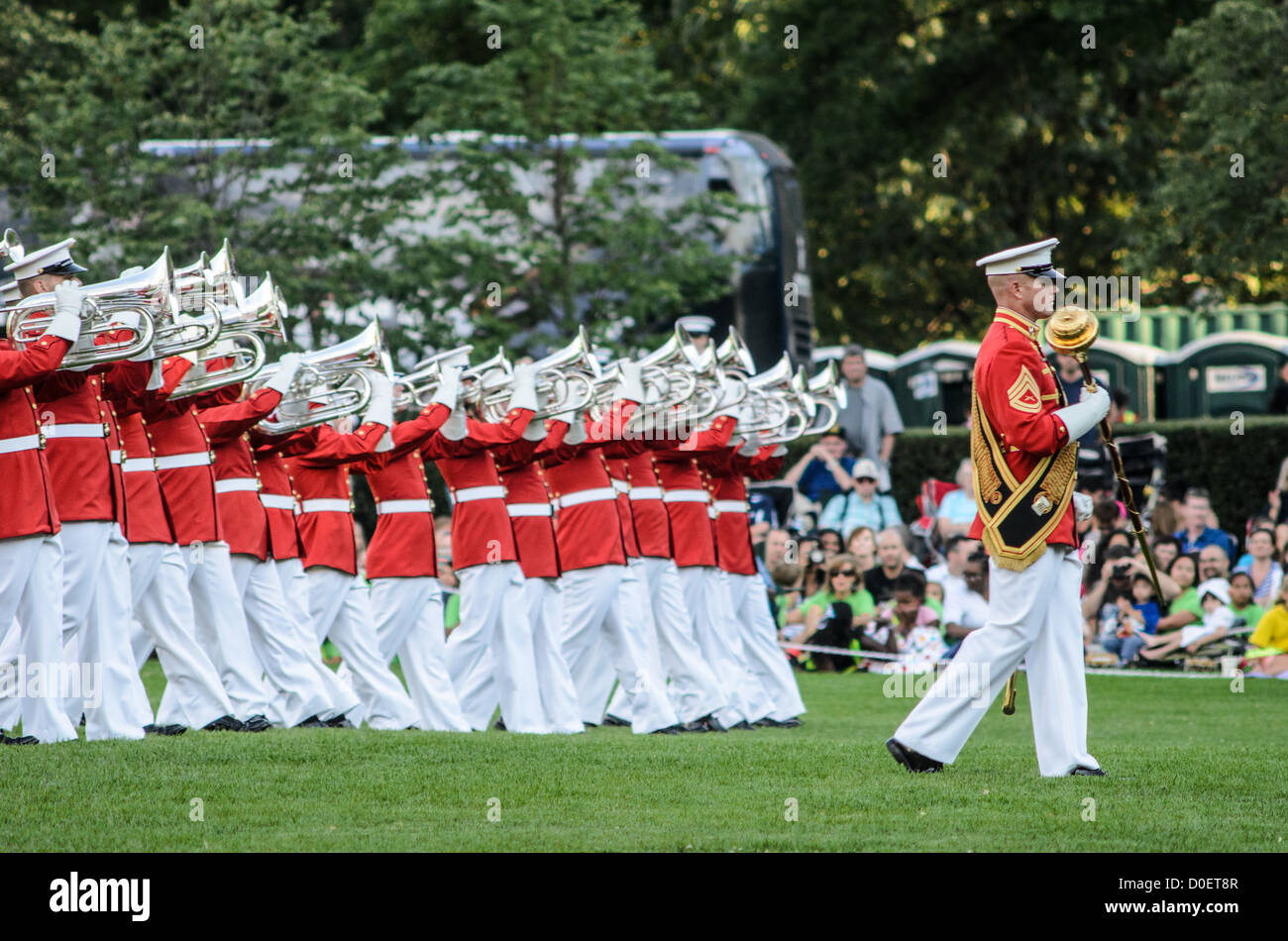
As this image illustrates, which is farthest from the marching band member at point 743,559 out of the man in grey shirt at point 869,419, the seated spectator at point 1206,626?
the man in grey shirt at point 869,419

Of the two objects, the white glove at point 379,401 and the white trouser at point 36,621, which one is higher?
the white glove at point 379,401

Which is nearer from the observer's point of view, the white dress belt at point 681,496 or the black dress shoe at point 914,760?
the black dress shoe at point 914,760

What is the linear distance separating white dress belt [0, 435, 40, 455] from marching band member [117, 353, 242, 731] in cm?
83

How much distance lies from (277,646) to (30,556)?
223 cm

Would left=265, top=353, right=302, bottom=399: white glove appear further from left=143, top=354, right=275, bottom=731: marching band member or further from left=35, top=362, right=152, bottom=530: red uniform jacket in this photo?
left=35, top=362, right=152, bottom=530: red uniform jacket

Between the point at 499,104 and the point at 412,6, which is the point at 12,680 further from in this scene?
the point at 412,6

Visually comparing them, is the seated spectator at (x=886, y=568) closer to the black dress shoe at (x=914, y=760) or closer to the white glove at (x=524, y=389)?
the white glove at (x=524, y=389)

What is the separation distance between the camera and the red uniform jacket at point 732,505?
44.6 feet

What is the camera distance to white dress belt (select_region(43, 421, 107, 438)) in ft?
32.3

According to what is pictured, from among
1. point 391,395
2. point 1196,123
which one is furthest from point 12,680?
point 1196,123

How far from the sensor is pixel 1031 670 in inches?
335

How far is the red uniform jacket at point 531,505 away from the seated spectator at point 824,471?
21.8 ft

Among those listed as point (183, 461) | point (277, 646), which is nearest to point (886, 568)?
point (277, 646)

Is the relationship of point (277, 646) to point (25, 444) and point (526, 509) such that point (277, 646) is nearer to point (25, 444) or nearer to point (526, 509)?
point (526, 509)
